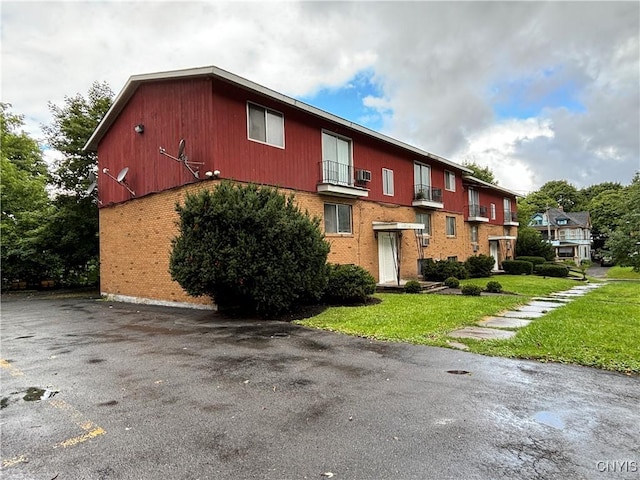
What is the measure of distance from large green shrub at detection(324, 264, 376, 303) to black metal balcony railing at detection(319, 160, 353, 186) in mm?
4177

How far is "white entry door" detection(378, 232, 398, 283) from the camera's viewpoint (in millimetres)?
16469

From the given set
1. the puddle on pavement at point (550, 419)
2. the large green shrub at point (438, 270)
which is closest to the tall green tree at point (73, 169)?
the large green shrub at point (438, 270)

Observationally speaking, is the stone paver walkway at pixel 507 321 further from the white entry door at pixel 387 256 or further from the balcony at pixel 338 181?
the balcony at pixel 338 181

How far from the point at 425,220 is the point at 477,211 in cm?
764

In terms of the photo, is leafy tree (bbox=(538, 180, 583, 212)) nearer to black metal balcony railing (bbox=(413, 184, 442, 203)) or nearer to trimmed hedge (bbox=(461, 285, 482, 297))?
black metal balcony railing (bbox=(413, 184, 442, 203))

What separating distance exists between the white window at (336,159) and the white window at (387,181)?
2.54m

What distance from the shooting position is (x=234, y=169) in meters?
11.0

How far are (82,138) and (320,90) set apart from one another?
44.3 feet

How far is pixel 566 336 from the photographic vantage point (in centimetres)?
663

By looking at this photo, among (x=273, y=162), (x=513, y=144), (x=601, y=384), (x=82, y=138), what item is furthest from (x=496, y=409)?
A: (x=513, y=144)

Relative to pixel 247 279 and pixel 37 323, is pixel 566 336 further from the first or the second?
pixel 37 323

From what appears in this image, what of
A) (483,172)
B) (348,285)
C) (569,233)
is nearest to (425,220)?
(348,285)

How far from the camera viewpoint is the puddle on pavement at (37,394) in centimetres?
420

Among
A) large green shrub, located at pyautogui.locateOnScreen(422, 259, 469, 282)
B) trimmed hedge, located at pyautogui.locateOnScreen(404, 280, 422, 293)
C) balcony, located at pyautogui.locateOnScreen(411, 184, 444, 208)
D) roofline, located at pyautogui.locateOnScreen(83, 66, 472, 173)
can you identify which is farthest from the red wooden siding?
trimmed hedge, located at pyautogui.locateOnScreen(404, 280, 422, 293)
